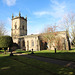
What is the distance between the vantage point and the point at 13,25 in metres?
49.0

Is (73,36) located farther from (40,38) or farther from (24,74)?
(24,74)

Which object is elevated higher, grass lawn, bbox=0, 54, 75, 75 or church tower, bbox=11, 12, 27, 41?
church tower, bbox=11, 12, 27, 41

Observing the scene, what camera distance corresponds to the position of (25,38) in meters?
35.4

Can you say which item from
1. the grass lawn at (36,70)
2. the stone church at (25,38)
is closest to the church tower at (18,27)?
the stone church at (25,38)

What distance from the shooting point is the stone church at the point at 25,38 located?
28344 mm

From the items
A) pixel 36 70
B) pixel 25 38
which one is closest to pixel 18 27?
pixel 25 38

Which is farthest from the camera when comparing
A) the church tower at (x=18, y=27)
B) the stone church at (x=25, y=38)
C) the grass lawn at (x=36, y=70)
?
the church tower at (x=18, y=27)

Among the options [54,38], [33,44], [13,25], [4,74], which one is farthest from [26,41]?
[4,74]

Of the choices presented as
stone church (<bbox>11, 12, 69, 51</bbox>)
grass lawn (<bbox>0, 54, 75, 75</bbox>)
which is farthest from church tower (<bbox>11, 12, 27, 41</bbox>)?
grass lawn (<bbox>0, 54, 75, 75</bbox>)

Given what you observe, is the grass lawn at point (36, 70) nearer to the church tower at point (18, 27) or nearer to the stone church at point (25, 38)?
the stone church at point (25, 38)

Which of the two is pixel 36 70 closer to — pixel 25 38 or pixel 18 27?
→ pixel 25 38

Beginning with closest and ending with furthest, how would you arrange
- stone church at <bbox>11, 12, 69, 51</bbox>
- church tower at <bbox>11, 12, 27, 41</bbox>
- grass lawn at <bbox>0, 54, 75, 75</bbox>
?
grass lawn at <bbox>0, 54, 75, 75</bbox>
stone church at <bbox>11, 12, 69, 51</bbox>
church tower at <bbox>11, 12, 27, 41</bbox>

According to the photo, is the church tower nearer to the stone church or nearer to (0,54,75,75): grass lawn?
the stone church

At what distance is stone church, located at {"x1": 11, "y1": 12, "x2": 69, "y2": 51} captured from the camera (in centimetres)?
2834
